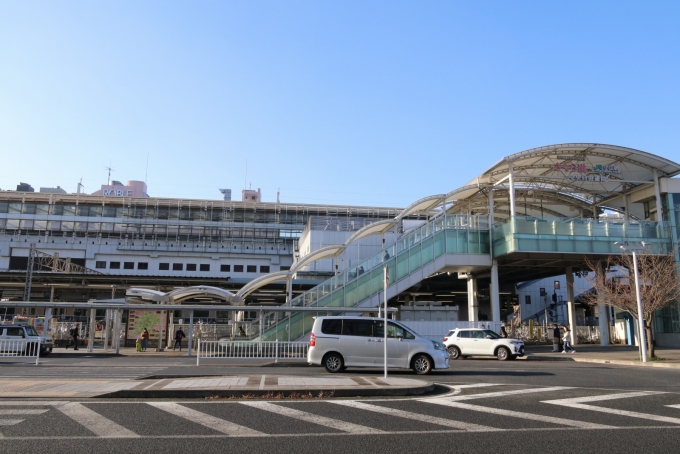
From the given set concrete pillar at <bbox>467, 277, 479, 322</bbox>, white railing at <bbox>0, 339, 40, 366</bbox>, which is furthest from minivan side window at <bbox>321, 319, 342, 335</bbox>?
concrete pillar at <bbox>467, 277, 479, 322</bbox>

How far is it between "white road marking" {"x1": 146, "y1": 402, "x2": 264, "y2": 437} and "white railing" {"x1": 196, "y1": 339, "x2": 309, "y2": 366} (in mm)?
13653

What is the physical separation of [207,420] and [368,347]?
9.32 metres

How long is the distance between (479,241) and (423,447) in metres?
31.9

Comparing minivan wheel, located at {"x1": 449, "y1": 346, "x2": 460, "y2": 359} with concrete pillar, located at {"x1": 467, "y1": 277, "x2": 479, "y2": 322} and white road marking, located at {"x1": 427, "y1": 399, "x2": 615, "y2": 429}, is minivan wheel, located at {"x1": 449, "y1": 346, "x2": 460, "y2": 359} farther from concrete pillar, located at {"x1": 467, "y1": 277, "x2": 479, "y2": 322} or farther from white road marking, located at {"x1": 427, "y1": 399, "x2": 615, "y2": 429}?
white road marking, located at {"x1": 427, "y1": 399, "x2": 615, "y2": 429}

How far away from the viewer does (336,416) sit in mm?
9234

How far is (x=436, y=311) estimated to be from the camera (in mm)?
42406

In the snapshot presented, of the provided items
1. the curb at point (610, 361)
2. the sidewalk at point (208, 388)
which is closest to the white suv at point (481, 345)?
the curb at point (610, 361)

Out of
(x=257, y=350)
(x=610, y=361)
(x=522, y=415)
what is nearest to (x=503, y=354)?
(x=610, y=361)

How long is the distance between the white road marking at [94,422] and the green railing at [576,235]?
97.4ft

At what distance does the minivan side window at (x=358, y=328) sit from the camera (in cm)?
1778

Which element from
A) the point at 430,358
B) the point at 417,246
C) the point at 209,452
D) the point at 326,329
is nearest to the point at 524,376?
the point at 430,358

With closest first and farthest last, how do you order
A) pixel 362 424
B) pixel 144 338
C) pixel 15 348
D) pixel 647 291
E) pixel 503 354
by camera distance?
pixel 362 424
pixel 15 348
pixel 503 354
pixel 647 291
pixel 144 338

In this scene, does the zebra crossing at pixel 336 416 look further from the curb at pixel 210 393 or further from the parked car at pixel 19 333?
the parked car at pixel 19 333

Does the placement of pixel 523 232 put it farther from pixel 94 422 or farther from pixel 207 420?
pixel 94 422
